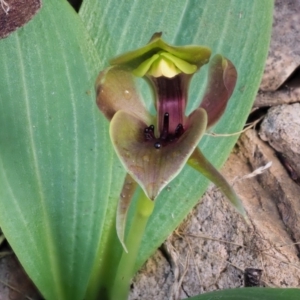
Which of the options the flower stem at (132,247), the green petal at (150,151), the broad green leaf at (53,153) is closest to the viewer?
the green petal at (150,151)

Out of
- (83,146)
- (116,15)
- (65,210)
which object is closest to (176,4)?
(116,15)

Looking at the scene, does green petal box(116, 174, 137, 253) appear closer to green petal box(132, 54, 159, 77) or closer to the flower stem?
the flower stem

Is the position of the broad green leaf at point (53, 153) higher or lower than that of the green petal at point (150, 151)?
lower

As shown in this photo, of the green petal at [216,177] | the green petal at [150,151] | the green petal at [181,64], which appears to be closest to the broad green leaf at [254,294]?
the green petal at [216,177]

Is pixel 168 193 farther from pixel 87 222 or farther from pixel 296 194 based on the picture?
pixel 296 194

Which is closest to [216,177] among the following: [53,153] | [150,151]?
[150,151]

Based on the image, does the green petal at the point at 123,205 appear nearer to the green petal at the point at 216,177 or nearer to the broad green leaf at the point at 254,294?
the green petal at the point at 216,177

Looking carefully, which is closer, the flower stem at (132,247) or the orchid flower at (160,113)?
the orchid flower at (160,113)
